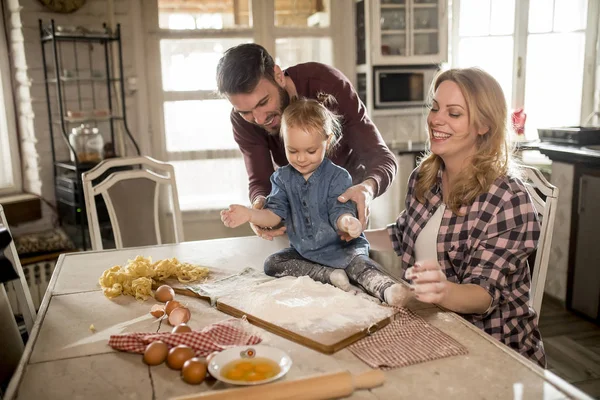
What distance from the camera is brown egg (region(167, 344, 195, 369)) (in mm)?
1034

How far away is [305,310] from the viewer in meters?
1.24

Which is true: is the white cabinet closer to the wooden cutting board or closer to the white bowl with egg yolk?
the wooden cutting board

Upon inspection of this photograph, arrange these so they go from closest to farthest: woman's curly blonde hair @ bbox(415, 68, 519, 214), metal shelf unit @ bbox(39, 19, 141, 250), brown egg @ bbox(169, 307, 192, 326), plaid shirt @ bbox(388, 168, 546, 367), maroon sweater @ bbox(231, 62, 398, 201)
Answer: brown egg @ bbox(169, 307, 192, 326)
plaid shirt @ bbox(388, 168, 546, 367)
woman's curly blonde hair @ bbox(415, 68, 519, 214)
maroon sweater @ bbox(231, 62, 398, 201)
metal shelf unit @ bbox(39, 19, 141, 250)

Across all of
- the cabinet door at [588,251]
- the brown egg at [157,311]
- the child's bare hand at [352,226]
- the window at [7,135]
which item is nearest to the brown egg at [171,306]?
the brown egg at [157,311]

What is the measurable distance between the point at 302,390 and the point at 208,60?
136 inches

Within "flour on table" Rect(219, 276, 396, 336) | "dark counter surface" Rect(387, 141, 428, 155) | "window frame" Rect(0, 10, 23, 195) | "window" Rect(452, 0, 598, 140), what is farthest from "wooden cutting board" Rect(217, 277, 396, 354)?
"window" Rect(452, 0, 598, 140)

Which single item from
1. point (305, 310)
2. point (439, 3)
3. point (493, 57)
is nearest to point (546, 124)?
point (493, 57)

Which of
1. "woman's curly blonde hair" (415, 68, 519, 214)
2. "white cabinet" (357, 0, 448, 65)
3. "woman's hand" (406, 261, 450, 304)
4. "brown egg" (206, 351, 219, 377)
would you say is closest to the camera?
"brown egg" (206, 351, 219, 377)

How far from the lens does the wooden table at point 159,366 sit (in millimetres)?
950

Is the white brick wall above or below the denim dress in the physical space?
above

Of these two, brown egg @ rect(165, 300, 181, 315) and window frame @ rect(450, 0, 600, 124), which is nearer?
brown egg @ rect(165, 300, 181, 315)

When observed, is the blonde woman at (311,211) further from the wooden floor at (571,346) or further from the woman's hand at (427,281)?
the wooden floor at (571,346)

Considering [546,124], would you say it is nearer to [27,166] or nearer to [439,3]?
[439,3]

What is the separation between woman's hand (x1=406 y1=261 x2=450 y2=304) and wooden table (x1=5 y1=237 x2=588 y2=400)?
0.10 meters
